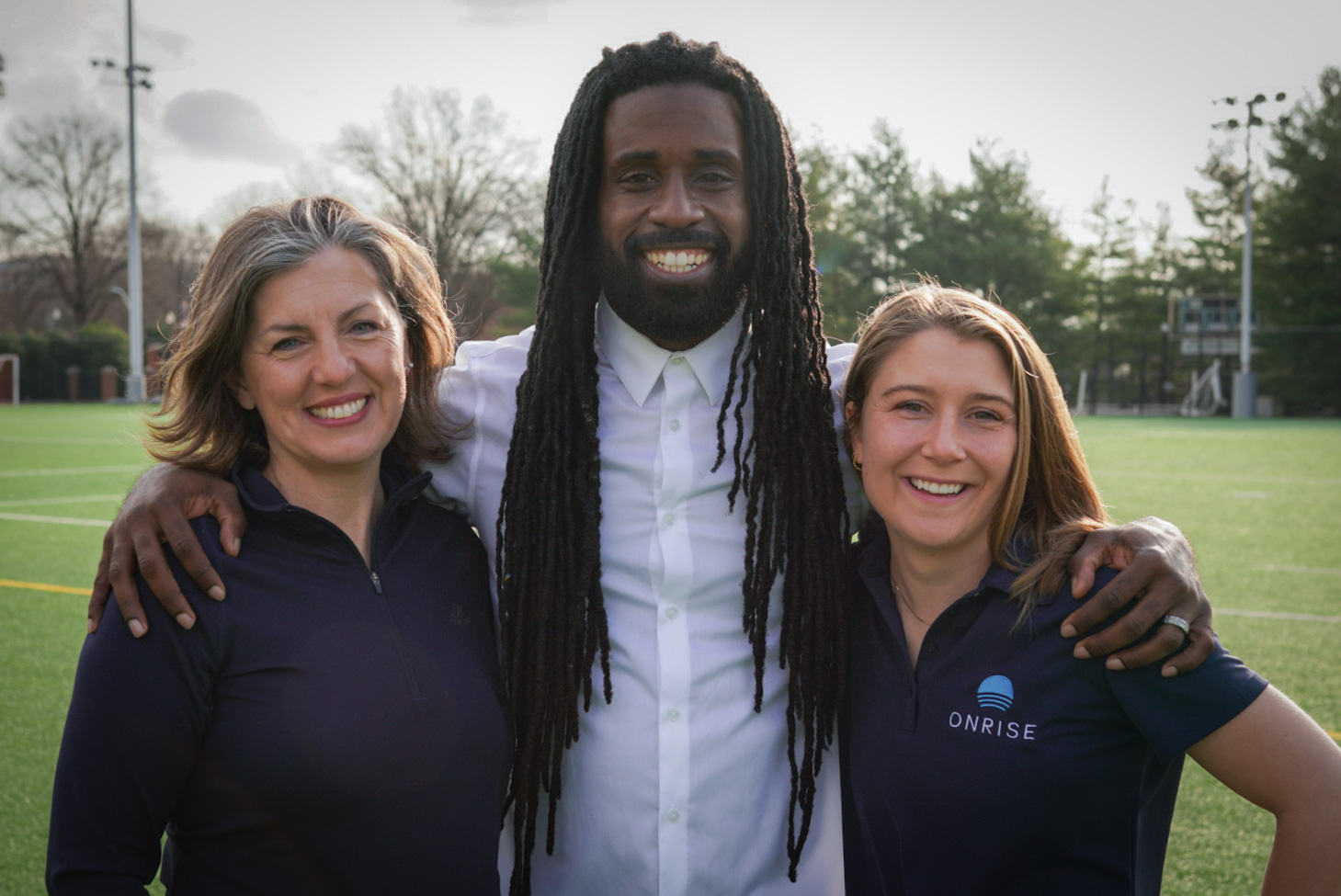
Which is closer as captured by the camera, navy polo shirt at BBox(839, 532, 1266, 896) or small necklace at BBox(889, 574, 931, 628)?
navy polo shirt at BBox(839, 532, 1266, 896)

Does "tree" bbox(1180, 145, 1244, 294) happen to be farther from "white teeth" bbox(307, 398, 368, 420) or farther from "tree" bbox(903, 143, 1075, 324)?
"white teeth" bbox(307, 398, 368, 420)

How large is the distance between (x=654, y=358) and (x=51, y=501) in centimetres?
1132

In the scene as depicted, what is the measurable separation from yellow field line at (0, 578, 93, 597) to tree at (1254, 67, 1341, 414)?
119ft

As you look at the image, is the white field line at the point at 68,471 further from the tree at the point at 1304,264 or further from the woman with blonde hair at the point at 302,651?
the tree at the point at 1304,264

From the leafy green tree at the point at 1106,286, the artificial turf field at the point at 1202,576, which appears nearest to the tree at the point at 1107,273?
the leafy green tree at the point at 1106,286

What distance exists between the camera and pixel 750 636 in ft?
7.69

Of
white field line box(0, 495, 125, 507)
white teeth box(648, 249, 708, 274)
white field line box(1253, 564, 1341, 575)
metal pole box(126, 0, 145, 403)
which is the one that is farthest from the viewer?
metal pole box(126, 0, 145, 403)

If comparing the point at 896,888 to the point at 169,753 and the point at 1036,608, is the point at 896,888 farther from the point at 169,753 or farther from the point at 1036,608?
the point at 169,753

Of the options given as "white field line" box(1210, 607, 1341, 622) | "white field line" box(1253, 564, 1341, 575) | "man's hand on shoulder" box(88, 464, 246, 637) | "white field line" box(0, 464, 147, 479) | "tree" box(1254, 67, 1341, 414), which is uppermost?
"tree" box(1254, 67, 1341, 414)

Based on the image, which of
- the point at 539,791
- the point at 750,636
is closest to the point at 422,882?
the point at 539,791

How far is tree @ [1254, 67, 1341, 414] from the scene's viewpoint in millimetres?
35000

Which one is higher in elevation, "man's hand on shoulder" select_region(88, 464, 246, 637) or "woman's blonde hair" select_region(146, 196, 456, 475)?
"woman's blonde hair" select_region(146, 196, 456, 475)

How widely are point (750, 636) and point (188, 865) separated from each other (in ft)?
3.88

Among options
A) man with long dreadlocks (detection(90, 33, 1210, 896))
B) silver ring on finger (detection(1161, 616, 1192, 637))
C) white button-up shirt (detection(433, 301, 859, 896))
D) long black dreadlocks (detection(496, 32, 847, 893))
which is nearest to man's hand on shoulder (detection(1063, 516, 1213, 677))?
silver ring on finger (detection(1161, 616, 1192, 637))
